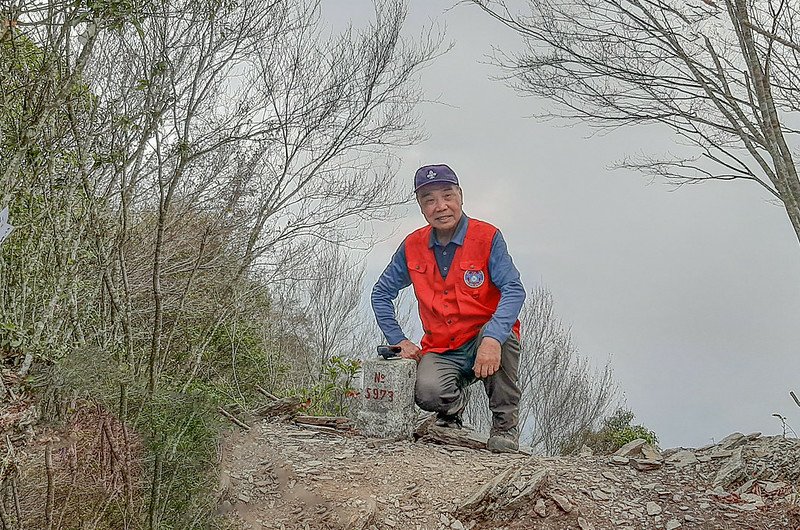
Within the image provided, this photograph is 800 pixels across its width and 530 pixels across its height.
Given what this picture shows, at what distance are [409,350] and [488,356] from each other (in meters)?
0.59

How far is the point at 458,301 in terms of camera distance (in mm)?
4105

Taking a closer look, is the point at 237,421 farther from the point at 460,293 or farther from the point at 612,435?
the point at 612,435

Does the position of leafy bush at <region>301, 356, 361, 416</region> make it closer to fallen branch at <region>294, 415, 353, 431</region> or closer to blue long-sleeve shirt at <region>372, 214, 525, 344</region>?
fallen branch at <region>294, 415, 353, 431</region>

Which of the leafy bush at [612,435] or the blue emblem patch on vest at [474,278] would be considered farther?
the leafy bush at [612,435]

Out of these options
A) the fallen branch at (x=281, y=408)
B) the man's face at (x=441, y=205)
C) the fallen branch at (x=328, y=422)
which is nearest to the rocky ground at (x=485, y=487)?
the fallen branch at (x=328, y=422)

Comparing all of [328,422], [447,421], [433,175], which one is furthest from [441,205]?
[328,422]

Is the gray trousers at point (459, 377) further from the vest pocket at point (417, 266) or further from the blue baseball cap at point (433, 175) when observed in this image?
the blue baseball cap at point (433, 175)

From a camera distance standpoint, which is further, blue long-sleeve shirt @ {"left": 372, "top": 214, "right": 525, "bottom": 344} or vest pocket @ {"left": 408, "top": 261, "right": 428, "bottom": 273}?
vest pocket @ {"left": 408, "top": 261, "right": 428, "bottom": 273}

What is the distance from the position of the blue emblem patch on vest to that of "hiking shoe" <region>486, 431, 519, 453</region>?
83 cm

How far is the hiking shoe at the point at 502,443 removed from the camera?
4.02m

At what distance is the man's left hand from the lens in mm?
3871

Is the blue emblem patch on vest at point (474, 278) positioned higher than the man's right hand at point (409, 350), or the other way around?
the blue emblem patch on vest at point (474, 278)

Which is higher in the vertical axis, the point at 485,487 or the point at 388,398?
the point at 388,398

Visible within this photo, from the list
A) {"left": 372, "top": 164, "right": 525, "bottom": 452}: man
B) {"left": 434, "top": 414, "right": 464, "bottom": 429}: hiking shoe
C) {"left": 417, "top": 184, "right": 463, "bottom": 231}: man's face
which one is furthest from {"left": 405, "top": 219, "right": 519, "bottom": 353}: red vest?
{"left": 434, "top": 414, "right": 464, "bottom": 429}: hiking shoe
